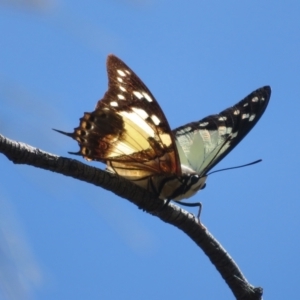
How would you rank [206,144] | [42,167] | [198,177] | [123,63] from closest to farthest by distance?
[42,167] < [123,63] < [198,177] < [206,144]

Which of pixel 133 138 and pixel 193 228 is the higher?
pixel 133 138

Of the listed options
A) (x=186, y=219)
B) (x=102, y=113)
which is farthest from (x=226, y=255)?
(x=102, y=113)

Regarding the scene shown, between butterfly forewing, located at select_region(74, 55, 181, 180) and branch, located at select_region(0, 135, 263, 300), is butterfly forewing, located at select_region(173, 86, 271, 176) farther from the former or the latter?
branch, located at select_region(0, 135, 263, 300)

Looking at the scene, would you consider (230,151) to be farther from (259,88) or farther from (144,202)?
(144,202)

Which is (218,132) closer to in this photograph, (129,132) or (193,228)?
(129,132)

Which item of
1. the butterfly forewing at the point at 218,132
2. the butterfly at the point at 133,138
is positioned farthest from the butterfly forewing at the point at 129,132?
the butterfly forewing at the point at 218,132

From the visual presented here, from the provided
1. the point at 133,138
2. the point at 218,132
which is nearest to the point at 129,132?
the point at 133,138
